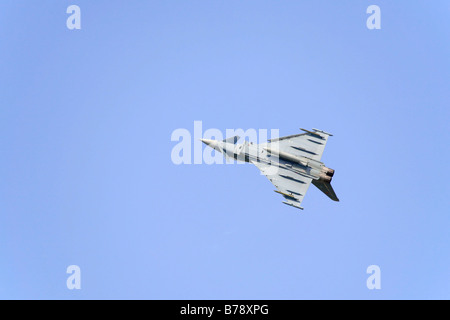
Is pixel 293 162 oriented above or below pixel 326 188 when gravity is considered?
above

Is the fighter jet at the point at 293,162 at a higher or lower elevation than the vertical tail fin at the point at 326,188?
higher

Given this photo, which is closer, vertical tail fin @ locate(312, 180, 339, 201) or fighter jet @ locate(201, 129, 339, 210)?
fighter jet @ locate(201, 129, 339, 210)

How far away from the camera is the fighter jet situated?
4875 centimetres

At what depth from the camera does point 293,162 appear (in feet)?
160

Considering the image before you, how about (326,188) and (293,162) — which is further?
(326,188)

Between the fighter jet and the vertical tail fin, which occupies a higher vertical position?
the fighter jet

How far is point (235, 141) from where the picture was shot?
5009 centimetres

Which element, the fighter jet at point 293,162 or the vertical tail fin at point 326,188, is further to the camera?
the vertical tail fin at point 326,188

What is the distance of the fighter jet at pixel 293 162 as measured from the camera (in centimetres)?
4875
